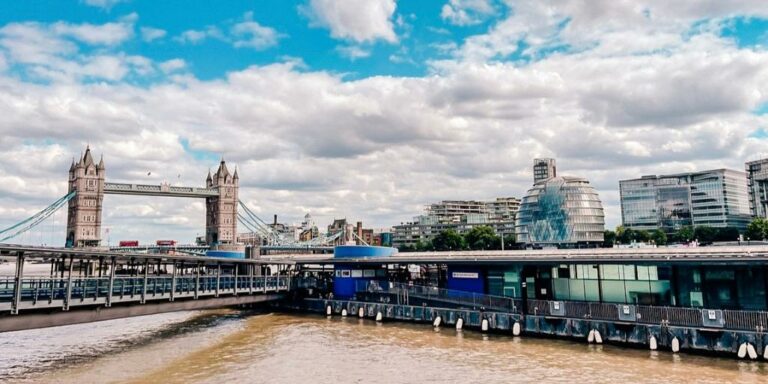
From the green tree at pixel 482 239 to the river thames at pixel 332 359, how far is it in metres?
123

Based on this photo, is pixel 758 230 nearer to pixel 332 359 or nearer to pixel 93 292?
pixel 332 359

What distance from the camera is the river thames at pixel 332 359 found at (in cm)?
3112

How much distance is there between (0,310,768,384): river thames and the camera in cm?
3112

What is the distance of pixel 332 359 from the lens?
36562mm

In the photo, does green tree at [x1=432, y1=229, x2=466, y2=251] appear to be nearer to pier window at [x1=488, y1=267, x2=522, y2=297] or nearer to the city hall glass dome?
the city hall glass dome

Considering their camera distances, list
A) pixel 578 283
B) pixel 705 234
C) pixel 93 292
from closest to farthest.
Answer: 1. pixel 93 292
2. pixel 578 283
3. pixel 705 234

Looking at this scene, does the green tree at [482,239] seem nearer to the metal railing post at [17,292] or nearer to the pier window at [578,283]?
the pier window at [578,283]

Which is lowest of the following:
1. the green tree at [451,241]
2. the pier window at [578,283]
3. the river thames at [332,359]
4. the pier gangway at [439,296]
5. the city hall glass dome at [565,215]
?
the river thames at [332,359]

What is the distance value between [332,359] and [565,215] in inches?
5652

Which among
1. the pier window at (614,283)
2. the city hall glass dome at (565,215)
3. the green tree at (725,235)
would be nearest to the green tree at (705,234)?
the green tree at (725,235)

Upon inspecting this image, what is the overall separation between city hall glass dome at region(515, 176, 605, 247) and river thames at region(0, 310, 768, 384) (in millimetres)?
127254

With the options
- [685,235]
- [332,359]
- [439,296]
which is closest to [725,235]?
[685,235]

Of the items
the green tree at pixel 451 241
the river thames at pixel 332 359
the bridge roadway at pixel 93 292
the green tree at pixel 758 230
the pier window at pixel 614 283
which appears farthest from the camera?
the green tree at pixel 451 241

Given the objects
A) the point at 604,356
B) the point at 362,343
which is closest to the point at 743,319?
the point at 604,356
